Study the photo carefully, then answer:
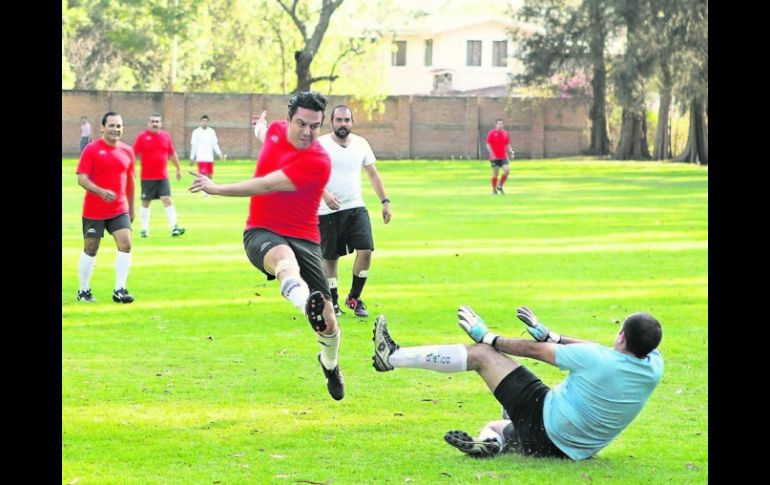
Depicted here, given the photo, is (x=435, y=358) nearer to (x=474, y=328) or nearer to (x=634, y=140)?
(x=474, y=328)

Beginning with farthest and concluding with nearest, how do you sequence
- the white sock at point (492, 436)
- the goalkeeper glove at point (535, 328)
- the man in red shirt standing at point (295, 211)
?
the man in red shirt standing at point (295, 211)
the white sock at point (492, 436)
the goalkeeper glove at point (535, 328)

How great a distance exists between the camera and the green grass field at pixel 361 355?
28.3ft

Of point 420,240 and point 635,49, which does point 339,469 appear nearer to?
point 420,240

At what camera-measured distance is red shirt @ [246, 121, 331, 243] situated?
1055 cm

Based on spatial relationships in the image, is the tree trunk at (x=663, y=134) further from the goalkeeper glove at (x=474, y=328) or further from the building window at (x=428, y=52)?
the goalkeeper glove at (x=474, y=328)

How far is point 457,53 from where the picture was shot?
3844 inches

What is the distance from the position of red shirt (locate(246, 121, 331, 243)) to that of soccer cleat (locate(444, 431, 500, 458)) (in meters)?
2.78

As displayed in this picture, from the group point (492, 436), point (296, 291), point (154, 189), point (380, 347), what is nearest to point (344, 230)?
point (296, 291)

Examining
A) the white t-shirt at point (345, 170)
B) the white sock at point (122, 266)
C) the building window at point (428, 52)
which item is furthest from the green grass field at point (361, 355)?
the building window at point (428, 52)

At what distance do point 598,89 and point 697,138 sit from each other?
359 inches

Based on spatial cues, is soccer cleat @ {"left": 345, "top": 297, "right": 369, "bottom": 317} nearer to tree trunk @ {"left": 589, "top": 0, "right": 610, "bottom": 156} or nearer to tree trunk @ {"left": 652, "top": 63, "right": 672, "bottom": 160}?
tree trunk @ {"left": 652, "top": 63, "right": 672, "bottom": 160}

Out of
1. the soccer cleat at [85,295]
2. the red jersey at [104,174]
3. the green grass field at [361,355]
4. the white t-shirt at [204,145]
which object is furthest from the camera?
the white t-shirt at [204,145]

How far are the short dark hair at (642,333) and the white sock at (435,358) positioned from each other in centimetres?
120
